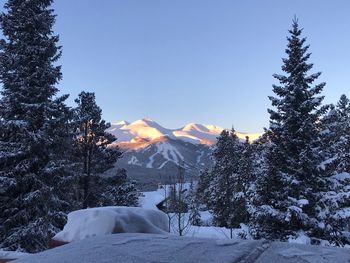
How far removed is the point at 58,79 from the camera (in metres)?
21.9

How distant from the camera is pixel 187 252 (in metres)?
2.37

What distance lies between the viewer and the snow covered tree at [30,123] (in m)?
20.0

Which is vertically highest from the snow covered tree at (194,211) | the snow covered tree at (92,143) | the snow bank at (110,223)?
the snow covered tree at (92,143)

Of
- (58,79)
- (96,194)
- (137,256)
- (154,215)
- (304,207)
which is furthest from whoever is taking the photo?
(96,194)

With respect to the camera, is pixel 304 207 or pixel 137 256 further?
pixel 304 207

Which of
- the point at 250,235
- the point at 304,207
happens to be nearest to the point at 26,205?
the point at 250,235

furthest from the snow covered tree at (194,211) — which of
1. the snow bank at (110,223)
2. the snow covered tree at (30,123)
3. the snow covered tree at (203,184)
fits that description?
the snow bank at (110,223)

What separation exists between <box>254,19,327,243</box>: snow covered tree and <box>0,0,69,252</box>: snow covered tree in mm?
10118

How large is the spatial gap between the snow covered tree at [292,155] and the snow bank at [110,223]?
15584 millimetres

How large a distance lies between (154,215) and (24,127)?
1603 centimetres

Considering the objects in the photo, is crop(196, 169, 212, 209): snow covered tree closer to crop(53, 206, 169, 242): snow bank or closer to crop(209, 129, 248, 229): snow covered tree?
crop(209, 129, 248, 229): snow covered tree

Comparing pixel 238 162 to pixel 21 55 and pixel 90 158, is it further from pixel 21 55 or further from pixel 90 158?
pixel 21 55

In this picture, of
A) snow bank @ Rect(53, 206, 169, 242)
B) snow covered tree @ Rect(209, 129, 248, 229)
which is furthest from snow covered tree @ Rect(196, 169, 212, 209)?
snow bank @ Rect(53, 206, 169, 242)

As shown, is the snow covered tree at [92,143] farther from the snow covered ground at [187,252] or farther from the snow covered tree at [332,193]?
the snow covered ground at [187,252]
